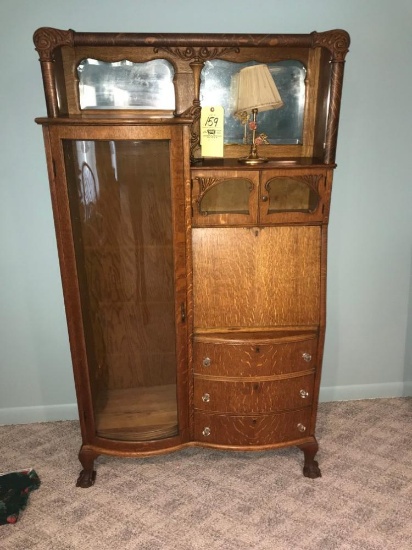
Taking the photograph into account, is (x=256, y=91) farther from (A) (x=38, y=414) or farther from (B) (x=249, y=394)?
(A) (x=38, y=414)

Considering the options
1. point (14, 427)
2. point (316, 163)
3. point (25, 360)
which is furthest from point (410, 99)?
point (14, 427)

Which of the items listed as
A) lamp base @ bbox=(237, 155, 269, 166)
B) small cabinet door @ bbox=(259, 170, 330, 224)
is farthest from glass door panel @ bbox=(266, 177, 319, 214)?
lamp base @ bbox=(237, 155, 269, 166)

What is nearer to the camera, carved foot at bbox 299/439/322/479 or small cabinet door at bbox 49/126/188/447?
small cabinet door at bbox 49/126/188/447

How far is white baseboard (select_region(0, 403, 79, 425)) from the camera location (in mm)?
2586

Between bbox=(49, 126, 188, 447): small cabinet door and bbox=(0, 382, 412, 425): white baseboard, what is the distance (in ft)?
2.00

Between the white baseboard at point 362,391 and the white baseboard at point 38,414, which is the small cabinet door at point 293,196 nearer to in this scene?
the white baseboard at point 362,391

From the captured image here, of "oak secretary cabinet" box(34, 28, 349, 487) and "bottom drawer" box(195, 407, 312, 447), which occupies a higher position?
"oak secretary cabinet" box(34, 28, 349, 487)

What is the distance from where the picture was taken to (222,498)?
204 centimetres

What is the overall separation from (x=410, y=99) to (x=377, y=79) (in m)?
0.21

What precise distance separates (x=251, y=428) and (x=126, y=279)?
0.90 meters

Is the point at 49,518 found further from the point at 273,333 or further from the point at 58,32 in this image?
the point at 58,32

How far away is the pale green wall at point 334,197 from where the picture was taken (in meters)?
2.04

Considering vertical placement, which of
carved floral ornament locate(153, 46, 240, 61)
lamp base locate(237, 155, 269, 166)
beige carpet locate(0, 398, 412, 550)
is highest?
carved floral ornament locate(153, 46, 240, 61)

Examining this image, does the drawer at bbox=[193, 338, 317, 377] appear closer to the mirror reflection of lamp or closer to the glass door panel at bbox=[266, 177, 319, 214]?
the glass door panel at bbox=[266, 177, 319, 214]
